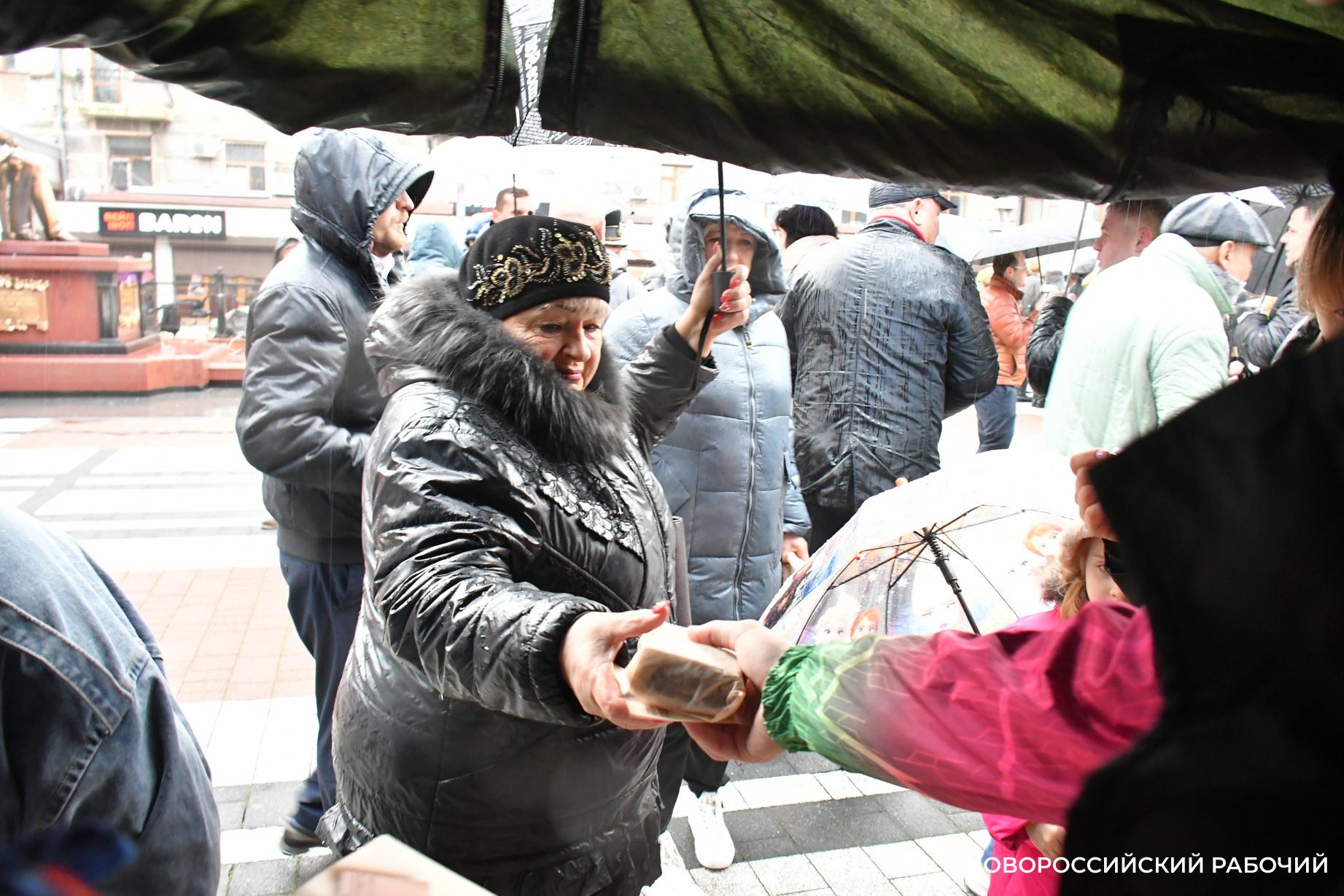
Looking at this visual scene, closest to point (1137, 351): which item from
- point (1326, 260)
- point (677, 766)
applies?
point (677, 766)

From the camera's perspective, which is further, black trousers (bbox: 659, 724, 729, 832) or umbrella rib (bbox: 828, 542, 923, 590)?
black trousers (bbox: 659, 724, 729, 832)

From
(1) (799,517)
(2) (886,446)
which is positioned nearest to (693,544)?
(1) (799,517)

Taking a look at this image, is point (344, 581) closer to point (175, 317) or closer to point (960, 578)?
point (960, 578)

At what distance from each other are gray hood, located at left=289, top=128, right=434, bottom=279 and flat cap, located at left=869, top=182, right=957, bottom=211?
1932 millimetres

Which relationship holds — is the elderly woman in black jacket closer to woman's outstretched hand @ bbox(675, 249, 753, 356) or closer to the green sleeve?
the green sleeve

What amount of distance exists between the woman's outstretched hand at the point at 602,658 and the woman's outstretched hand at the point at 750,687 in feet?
0.38

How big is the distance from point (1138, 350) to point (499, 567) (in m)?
2.43

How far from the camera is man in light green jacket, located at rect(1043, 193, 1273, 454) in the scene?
3201 mm

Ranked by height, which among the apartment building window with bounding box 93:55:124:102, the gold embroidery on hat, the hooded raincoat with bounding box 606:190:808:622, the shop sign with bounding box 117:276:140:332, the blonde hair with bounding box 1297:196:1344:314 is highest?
the apartment building window with bounding box 93:55:124:102

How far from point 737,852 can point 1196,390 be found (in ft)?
6.96

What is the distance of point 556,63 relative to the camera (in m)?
1.37

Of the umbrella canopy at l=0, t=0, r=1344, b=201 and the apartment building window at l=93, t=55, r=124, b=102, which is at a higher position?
the apartment building window at l=93, t=55, r=124, b=102

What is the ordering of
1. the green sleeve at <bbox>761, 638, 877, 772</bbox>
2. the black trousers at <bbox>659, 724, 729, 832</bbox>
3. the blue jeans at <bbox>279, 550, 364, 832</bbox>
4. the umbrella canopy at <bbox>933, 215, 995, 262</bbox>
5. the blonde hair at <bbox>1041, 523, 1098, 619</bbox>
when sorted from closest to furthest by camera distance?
1. the green sleeve at <bbox>761, 638, 877, 772</bbox>
2. the blonde hair at <bbox>1041, 523, 1098, 619</bbox>
3. the black trousers at <bbox>659, 724, 729, 832</bbox>
4. the blue jeans at <bbox>279, 550, 364, 832</bbox>
5. the umbrella canopy at <bbox>933, 215, 995, 262</bbox>

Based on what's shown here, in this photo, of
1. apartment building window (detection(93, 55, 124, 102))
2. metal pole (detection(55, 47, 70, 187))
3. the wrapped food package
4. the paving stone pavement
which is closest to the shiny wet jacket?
the paving stone pavement
